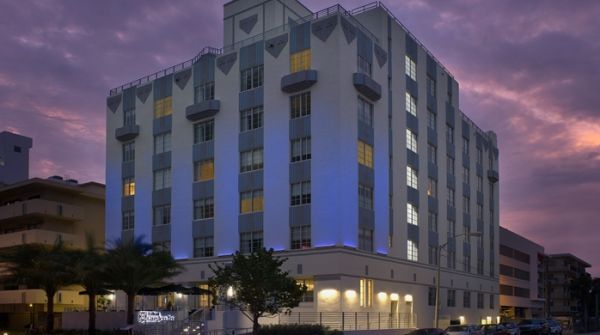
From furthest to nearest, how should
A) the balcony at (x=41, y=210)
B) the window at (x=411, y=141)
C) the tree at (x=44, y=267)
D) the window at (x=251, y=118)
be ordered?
the balcony at (x=41, y=210), the window at (x=411, y=141), the window at (x=251, y=118), the tree at (x=44, y=267)

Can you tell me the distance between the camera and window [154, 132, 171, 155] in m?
70.6

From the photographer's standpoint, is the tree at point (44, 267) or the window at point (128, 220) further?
the window at point (128, 220)

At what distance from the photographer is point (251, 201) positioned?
62625 millimetres

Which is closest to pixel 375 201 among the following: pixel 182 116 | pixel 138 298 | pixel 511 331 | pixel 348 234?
pixel 348 234

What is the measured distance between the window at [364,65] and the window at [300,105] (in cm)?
491

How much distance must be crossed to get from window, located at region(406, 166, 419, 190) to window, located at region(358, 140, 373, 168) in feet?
27.9

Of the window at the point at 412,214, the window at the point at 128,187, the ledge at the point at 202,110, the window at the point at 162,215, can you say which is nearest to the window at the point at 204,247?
the window at the point at 162,215

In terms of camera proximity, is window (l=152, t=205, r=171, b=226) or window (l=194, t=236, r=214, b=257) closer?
window (l=194, t=236, r=214, b=257)

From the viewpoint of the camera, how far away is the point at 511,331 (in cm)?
6031

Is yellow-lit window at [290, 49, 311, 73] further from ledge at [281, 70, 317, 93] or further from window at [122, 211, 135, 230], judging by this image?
window at [122, 211, 135, 230]

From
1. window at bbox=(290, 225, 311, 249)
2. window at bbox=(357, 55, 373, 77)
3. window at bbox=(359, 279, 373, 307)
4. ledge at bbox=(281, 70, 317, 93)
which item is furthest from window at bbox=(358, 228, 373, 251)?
window at bbox=(357, 55, 373, 77)

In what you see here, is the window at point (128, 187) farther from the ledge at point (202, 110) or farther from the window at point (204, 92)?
the window at point (204, 92)

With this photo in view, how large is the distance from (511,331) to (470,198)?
27.8 m

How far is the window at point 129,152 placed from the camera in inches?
2916
